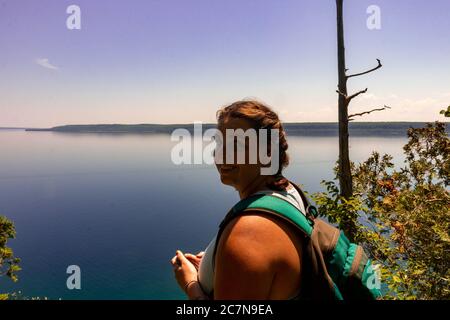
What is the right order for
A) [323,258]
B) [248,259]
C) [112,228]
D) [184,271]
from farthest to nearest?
[112,228] < [184,271] < [323,258] < [248,259]

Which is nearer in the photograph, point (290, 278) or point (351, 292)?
point (290, 278)

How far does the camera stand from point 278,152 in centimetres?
163

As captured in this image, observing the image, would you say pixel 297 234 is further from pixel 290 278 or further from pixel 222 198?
pixel 222 198

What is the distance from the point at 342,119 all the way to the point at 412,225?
5079 millimetres

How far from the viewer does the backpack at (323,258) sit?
4.03 ft

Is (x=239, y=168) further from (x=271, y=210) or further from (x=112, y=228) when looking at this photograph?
(x=112, y=228)

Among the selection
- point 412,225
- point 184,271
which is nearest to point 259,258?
point 184,271

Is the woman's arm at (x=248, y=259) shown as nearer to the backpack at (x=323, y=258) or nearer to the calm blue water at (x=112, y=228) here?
the backpack at (x=323, y=258)

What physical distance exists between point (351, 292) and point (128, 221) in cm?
11374

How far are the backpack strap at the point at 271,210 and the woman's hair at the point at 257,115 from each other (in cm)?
18

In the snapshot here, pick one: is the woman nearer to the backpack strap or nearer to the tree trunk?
the backpack strap

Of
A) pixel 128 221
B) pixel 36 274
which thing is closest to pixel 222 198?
pixel 128 221

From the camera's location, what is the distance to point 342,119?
20.6 ft

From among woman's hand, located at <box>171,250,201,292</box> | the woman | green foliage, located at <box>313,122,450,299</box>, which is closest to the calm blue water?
Answer: green foliage, located at <box>313,122,450,299</box>
